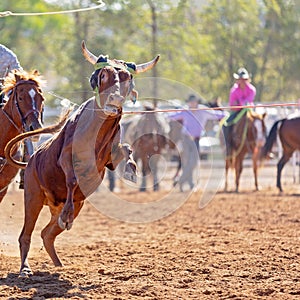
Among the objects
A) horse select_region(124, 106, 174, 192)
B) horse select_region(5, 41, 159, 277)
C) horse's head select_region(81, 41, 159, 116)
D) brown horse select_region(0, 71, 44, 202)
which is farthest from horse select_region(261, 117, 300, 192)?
horse's head select_region(81, 41, 159, 116)

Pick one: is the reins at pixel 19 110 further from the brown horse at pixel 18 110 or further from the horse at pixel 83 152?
the horse at pixel 83 152

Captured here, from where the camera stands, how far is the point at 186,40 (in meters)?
21.9

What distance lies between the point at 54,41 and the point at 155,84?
16.6ft

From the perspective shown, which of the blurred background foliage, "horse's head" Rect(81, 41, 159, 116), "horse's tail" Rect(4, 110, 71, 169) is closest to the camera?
"horse's head" Rect(81, 41, 159, 116)

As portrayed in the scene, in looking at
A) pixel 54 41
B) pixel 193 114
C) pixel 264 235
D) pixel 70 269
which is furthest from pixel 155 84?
pixel 70 269

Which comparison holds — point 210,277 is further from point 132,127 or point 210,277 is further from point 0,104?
point 132,127

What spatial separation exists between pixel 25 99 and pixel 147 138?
10.7 metres

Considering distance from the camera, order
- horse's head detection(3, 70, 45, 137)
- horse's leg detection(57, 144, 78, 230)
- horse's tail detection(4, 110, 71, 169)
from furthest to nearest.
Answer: horse's head detection(3, 70, 45, 137), horse's tail detection(4, 110, 71, 169), horse's leg detection(57, 144, 78, 230)

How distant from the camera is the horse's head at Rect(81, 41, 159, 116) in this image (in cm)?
623

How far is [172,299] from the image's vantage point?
5488 millimetres

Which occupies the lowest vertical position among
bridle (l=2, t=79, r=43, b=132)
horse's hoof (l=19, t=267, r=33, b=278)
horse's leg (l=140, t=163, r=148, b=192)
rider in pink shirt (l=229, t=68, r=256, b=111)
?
horse's hoof (l=19, t=267, r=33, b=278)

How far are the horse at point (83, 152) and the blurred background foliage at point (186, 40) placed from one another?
1202 cm

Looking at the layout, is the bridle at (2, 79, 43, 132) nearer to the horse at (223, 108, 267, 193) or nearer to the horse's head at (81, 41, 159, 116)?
the horse's head at (81, 41, 159, 116)

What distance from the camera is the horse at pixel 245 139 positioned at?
16.5 m
